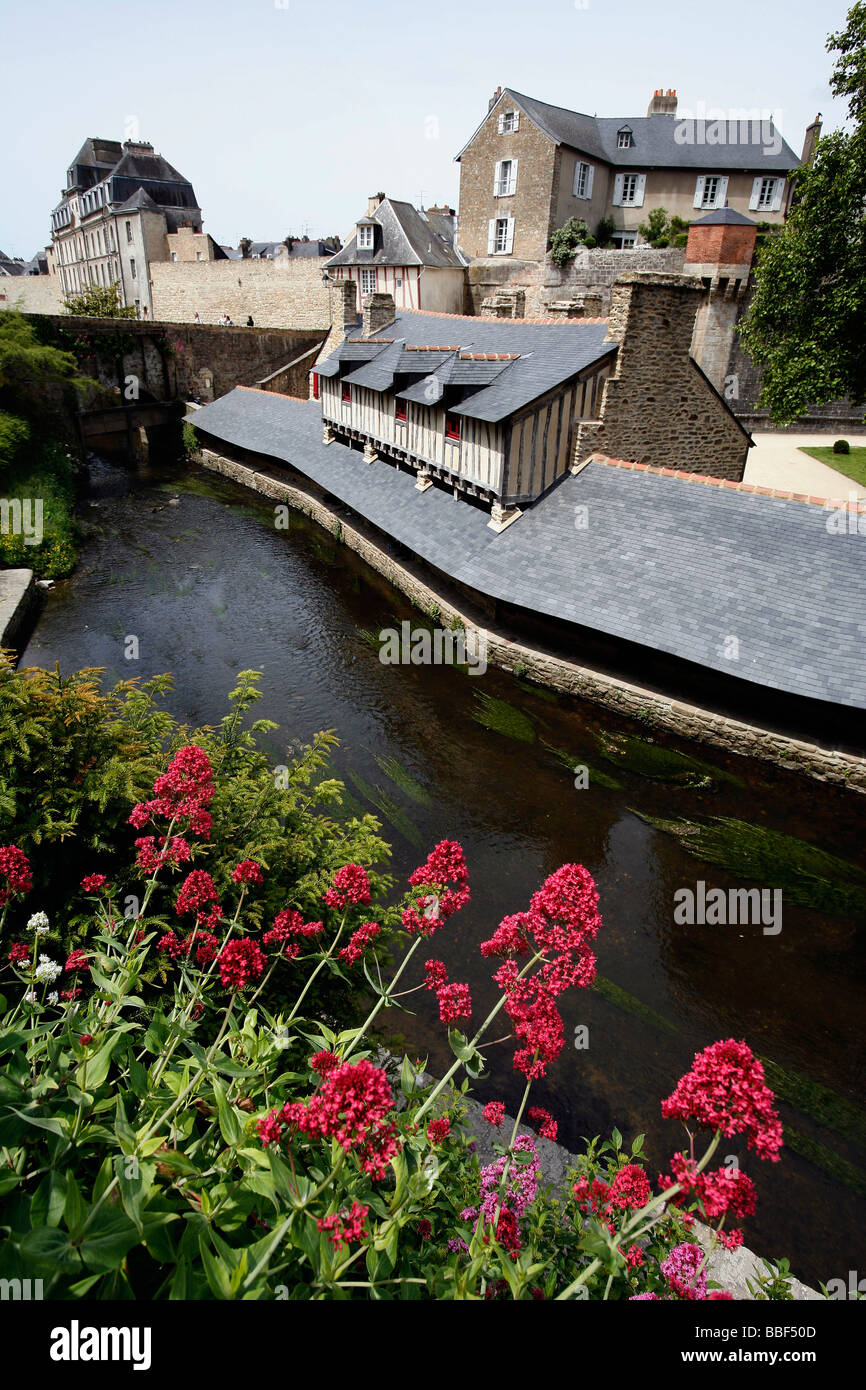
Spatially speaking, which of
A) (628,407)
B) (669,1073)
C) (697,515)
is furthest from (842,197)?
(669,1073)

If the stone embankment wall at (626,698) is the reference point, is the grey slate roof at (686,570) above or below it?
above

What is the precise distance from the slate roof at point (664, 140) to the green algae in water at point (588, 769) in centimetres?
2971

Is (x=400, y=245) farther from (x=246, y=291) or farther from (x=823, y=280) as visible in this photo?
(x=823, y=280)

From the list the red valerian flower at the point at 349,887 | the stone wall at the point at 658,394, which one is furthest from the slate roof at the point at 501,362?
the red valerian flower at the point at 349,887

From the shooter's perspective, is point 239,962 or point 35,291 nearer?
point 239,962

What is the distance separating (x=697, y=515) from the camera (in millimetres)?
11523

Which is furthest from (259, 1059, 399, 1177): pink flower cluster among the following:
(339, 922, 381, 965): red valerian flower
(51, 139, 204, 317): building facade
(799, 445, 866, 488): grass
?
(51, 139, 204, 317): building facade

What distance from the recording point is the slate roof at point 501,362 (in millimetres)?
12609

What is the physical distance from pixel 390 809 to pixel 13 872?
21.2 feet

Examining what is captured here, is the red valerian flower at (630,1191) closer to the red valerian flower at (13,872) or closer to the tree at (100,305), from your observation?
the red valerian flower at (13,872)

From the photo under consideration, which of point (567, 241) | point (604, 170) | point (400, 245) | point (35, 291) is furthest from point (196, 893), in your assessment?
point (35, 291)

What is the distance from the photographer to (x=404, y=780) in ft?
33.3

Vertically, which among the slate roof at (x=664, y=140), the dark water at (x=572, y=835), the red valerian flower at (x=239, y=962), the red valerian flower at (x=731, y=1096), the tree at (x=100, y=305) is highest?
the slate roof at (x=664, y=140)
